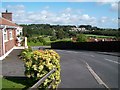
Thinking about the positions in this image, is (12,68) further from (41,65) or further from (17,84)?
(41,65)

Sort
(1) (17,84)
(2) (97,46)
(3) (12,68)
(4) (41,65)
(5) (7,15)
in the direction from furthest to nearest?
(2) (97,46) → (5) (7,15) → (3) (12,68) → (1) (17,84) → (4) (41,65)

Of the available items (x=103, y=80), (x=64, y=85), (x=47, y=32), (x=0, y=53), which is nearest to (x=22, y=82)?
(x=64, y=85)

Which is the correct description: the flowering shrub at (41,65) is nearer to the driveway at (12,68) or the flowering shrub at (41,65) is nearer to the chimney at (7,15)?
the driveway at (12,68)

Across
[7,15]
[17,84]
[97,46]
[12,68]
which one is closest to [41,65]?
[17,84]

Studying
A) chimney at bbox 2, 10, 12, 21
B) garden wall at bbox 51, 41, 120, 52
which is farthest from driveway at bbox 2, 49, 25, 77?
chimney at bbox 2, 10, 12, 21

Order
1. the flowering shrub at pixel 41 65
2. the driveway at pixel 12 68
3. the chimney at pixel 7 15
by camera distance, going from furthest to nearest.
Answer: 1. the chimney at pixel 7 15
2. the driveway at pixel 12 68
3. the flowering shrub at pixel 41 65

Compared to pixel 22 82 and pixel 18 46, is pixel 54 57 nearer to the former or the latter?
pixel 22 82

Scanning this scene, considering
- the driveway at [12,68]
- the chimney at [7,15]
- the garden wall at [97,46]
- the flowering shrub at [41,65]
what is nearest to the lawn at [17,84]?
the flowering shrub at [41,65]

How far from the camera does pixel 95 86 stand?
45.0 ft

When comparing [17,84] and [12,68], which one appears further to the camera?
[12,68]

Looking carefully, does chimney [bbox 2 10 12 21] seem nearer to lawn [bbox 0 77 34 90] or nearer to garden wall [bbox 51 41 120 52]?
garden wall [bbox 51 41 120 52]

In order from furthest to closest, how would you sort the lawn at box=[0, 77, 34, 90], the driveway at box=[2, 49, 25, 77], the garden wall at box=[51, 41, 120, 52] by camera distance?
the garden wall at box=[51, 41, 120, 52], the driveway at box=[2, 49, 25, 77], the lawn at box=[0, 77, 34, 90]

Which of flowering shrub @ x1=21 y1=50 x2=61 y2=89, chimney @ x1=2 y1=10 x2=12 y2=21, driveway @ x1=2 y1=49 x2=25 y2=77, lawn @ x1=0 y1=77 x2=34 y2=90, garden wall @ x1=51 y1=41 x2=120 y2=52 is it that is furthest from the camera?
chimney @ x1=2 y1=10 x2=12 y2=21

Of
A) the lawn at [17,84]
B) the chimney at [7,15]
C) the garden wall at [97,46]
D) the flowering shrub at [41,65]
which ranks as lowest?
the garden wall at [97,46]
